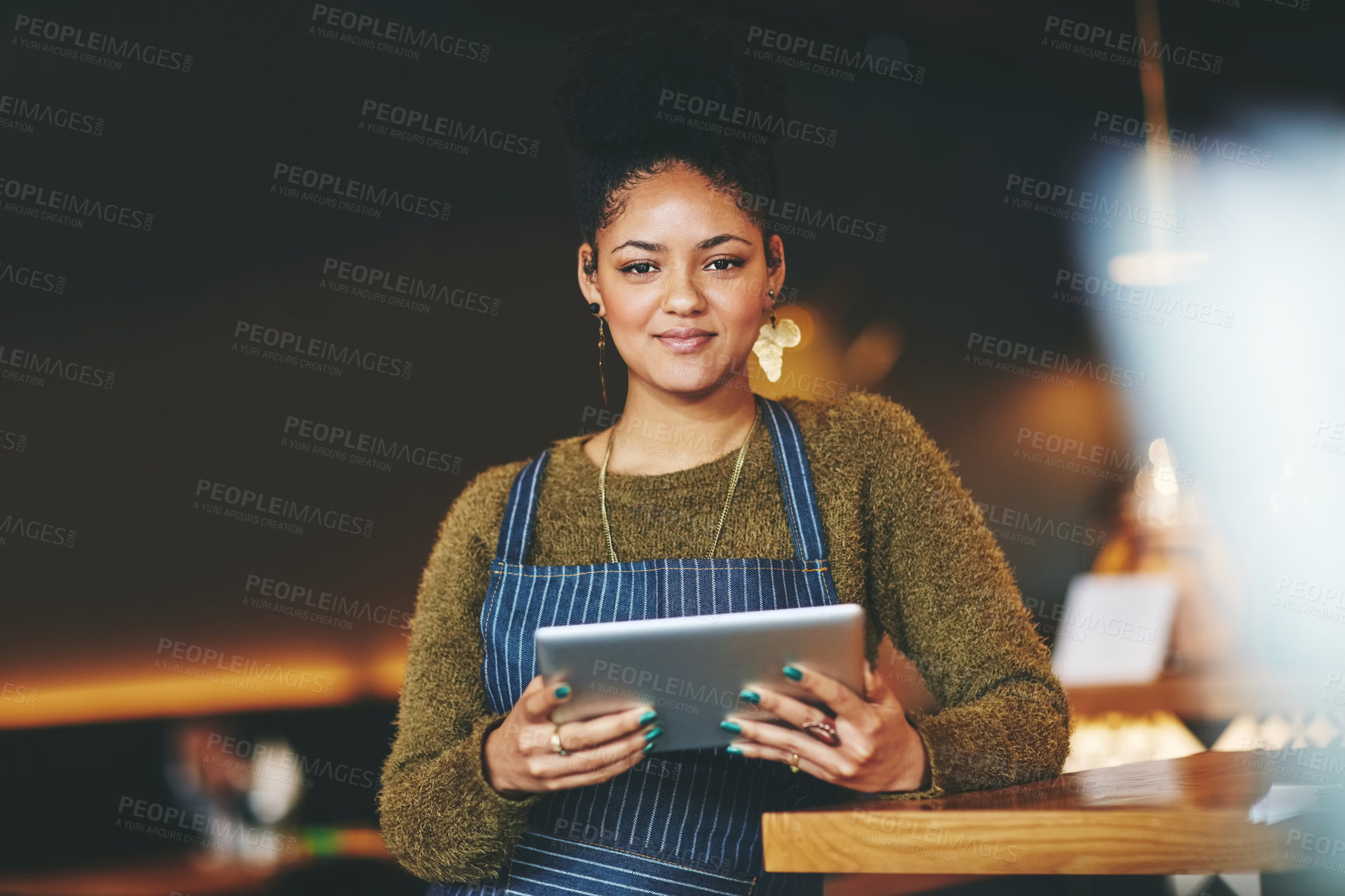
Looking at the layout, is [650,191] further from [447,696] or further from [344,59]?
[344,59]

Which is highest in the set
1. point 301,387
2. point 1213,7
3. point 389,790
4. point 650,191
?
point 1213,7

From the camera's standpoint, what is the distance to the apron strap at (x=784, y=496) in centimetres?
159

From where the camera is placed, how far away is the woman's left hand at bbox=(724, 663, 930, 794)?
3.84ft

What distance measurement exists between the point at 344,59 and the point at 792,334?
8.48 ft

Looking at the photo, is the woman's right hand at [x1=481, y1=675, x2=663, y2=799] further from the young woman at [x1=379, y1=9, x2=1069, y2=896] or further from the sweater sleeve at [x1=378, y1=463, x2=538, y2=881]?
the sweater sleeve at [x1=378, y1=463, x2=538, y2=881]

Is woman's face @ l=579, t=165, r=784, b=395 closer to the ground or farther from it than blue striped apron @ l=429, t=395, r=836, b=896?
farther from it

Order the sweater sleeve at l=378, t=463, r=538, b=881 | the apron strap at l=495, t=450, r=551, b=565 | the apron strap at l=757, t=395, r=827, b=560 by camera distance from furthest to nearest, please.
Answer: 1. the apron strap at l=495, t=450, r=551, b=565
2. the apron strap at l=757, t=395, r=827, b=560
3. the sweater sleeve at l=378, t=463, r=538, b=881

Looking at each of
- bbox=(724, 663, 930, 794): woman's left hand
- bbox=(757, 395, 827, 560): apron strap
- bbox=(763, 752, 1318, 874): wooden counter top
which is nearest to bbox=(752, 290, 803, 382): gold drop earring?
bbox=(757, 395, 827, 560): apron strap

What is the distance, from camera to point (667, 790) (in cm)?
154

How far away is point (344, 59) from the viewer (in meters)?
3.72

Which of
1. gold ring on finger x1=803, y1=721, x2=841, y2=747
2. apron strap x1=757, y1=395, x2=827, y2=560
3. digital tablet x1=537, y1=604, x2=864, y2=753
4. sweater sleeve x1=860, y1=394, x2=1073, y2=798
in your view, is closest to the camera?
digital tablet x1=537, y1=604, x2=864, y2=753

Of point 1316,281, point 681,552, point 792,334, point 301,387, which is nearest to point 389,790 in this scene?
point 681,552

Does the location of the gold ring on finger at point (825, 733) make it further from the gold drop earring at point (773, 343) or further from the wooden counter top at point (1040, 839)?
the gold drop earring at point (773, 343)

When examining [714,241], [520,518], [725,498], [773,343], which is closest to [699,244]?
[714,241]
